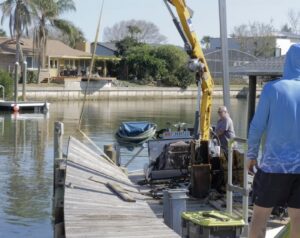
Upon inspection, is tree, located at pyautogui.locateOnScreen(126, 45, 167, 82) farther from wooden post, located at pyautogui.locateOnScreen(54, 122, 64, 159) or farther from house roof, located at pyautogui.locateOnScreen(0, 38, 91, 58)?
wooden post, located at pyautogui.locateOnScreen(54, 122, 64, 159)

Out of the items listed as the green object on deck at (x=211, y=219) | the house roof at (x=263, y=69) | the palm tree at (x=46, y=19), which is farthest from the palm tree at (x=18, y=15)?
the green object on deck at (x=211, y=219)

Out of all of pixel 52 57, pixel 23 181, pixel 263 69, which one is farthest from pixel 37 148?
pixel 52 57

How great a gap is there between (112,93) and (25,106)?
2170 cm

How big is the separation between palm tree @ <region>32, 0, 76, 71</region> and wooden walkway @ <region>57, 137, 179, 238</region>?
55.8 m

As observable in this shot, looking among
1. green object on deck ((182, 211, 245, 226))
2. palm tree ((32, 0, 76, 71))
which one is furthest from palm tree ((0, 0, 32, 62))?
green object on deck ((182, 211, 245, 226))

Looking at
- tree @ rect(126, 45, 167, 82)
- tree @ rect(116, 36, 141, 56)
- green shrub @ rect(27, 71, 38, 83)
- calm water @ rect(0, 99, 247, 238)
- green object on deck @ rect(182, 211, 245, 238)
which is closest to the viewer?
green object on deck @ rect(182, 211, 245, 238)

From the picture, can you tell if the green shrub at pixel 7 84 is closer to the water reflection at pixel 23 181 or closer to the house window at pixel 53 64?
the water reflection at pixel 23 181

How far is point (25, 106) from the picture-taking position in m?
45.1

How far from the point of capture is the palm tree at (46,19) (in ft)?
220

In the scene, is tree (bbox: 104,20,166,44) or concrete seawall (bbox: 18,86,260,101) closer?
concrete seawall (bbox: 18,86,260,101)

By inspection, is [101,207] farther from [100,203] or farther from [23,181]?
[23,181]

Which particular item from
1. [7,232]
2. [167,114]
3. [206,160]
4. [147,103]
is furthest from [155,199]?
[147,103]

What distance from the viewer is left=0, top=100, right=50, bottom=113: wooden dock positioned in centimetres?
4431

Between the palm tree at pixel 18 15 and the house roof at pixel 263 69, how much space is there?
51.5m
